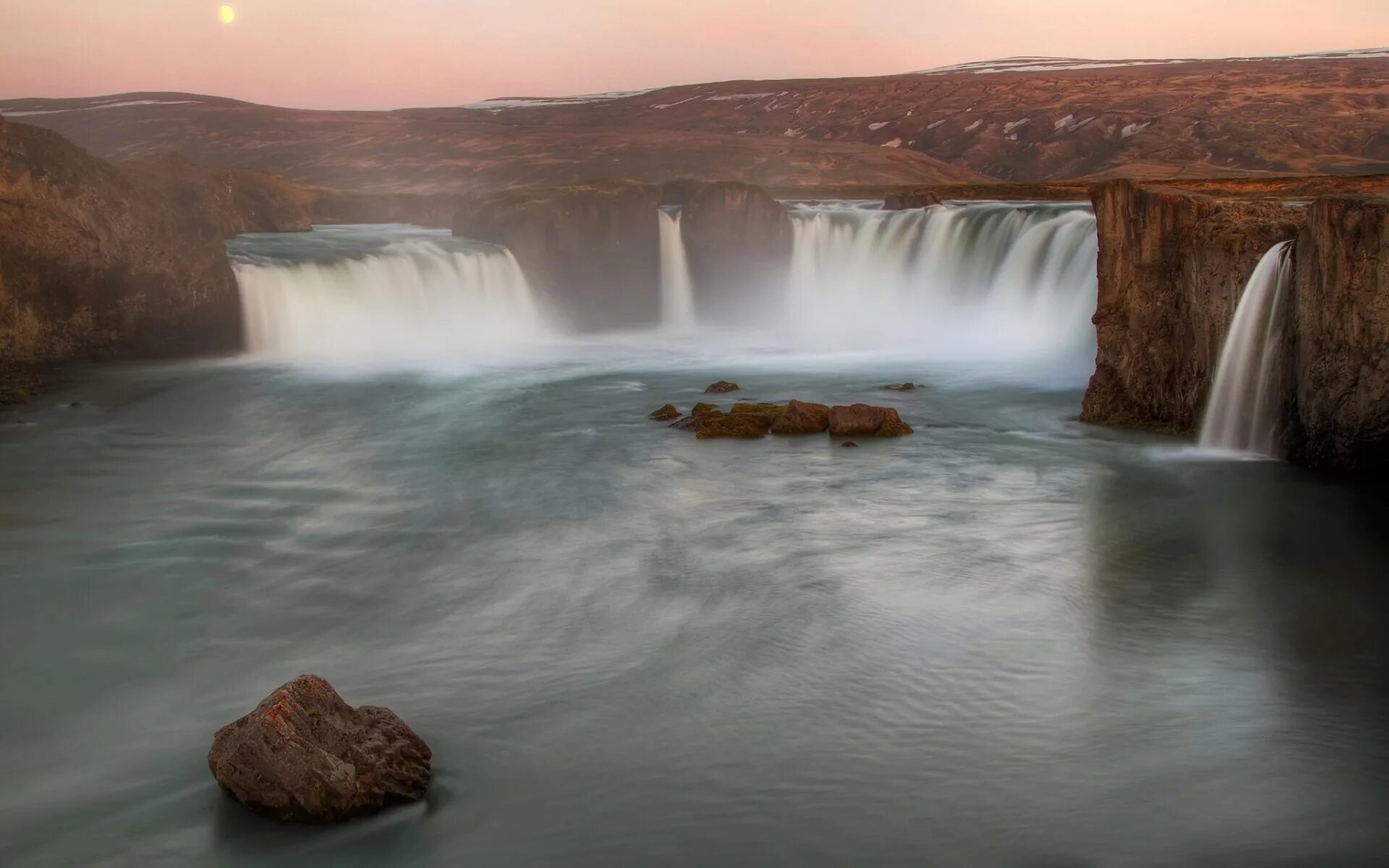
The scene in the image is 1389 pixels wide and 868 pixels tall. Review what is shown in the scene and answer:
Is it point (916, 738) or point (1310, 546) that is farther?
point (1310, 546)

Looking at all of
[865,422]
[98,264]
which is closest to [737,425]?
[865,422]

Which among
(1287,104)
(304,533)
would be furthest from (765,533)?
(1287,104)

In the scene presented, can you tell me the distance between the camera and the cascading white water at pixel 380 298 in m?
25.4

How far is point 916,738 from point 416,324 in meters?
22.3

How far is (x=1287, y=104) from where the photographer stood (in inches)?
2240

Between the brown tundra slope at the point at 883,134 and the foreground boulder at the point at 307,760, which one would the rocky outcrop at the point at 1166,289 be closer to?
the foreground boulder at the point at 307,760

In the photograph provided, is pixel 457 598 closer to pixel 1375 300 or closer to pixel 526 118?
pixel 1375 300

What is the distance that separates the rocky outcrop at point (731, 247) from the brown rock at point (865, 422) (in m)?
16.5

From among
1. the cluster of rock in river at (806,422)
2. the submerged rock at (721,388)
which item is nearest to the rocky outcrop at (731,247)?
the submerged rock at (721,388)

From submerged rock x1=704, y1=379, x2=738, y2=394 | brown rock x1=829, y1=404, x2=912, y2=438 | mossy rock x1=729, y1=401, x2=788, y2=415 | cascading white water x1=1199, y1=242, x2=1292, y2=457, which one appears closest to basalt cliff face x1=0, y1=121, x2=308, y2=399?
submerged rock x1=704, y1=379, x2=738, y2=394

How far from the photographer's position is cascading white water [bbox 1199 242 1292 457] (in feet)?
45.0

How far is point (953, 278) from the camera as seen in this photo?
93.1 ft

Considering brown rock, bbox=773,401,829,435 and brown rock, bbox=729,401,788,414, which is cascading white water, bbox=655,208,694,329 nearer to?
brown rock, bbox=729,401,788,414

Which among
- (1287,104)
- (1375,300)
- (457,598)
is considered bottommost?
(457,598)
